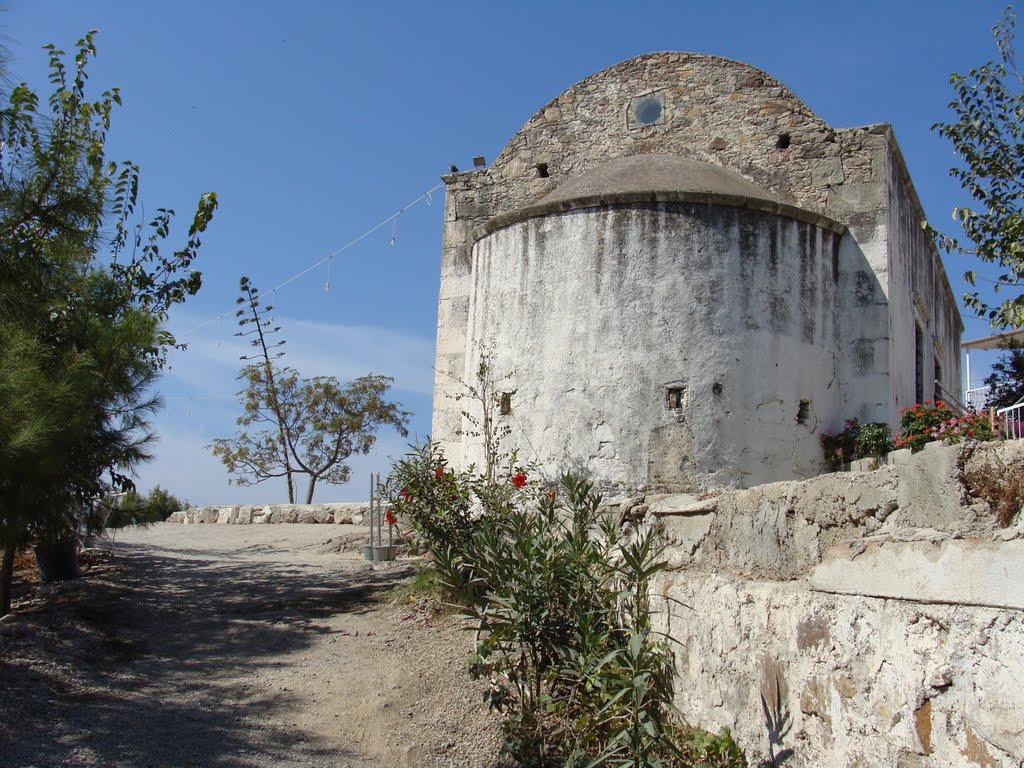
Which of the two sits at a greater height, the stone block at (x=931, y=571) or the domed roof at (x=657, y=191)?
the domed roof at (x=657, y=191)

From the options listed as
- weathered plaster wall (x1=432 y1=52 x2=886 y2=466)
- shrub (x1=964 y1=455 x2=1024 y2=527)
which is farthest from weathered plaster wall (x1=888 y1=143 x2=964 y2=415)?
shrub (x1=964 y1=455 x2=1024 y2=527)

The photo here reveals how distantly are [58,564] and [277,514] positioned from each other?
7.25 m

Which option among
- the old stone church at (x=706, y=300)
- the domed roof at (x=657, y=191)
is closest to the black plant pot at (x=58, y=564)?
the old stone church at (x=706, y=300)

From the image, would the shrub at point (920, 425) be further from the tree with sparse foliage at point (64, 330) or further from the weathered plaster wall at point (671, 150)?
the tree with sparse foliage at point (64, 330)

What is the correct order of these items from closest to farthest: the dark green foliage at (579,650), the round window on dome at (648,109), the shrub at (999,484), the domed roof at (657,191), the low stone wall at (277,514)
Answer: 1. the shrub at (999,484)
2. the dark green foliage at (579,650)
3. the domed roof at (657,191)
4. the round window on dome at (648,109)
5. the low stone wall at (277,514)

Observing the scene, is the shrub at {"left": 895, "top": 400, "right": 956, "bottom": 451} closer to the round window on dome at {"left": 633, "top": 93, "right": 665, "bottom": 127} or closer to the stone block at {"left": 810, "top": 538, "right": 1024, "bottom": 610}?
the round window on dome at {"left": 633, "top": 93, "right": 665, "bottom": 127}

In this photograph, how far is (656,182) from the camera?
10.1 m

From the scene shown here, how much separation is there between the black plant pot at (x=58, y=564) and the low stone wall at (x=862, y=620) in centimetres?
697

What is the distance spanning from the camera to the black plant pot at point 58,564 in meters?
9.25

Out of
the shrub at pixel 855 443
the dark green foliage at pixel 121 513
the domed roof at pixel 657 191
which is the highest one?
the domed roof at pixel 657 191

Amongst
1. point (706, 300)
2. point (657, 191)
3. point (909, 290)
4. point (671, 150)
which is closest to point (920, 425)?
point (706, 300)

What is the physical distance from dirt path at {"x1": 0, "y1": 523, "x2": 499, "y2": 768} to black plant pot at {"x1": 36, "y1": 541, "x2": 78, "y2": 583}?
33cm

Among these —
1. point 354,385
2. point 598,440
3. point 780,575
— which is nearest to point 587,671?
point 780,575

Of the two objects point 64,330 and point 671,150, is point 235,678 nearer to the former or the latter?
point 64,330
